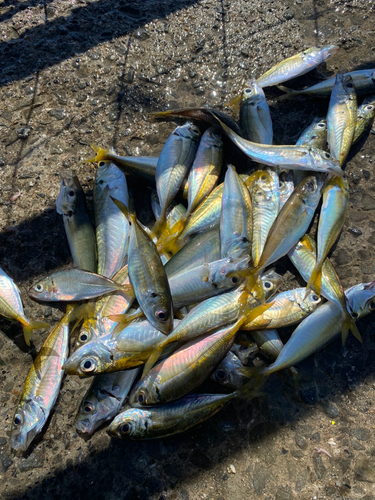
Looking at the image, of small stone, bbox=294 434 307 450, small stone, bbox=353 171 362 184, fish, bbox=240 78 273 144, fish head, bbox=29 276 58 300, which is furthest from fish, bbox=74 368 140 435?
small stone, bbox=353 171 362 184

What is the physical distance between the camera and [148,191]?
2.96 meters

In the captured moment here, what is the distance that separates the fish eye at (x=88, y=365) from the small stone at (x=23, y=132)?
2292mm

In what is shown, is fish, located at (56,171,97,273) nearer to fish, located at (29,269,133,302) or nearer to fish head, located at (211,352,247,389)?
fish, located at (29,269,133,302)

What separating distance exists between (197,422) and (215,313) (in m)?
0.67

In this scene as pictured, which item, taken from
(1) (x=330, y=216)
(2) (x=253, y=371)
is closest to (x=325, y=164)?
(1) (x=330, y=216)

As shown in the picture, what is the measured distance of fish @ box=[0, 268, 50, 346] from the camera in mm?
2393

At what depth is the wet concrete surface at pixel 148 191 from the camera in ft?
7.02

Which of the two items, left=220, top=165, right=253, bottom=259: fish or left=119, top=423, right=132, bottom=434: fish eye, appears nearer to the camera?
left=119, top=423, right=132, bottom=434: fish eye

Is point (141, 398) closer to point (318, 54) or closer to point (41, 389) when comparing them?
point (41, 389)

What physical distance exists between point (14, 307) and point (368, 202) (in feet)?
9.56

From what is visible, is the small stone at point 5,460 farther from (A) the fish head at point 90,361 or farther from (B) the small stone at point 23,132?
(B) the small stone at point 23,132

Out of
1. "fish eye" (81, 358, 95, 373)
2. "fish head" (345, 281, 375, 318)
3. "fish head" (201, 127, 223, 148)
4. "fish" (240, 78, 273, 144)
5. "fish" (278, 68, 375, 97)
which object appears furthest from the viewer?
"fish" (278, 68, 375, 97)

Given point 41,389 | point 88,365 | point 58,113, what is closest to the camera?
point 88,365

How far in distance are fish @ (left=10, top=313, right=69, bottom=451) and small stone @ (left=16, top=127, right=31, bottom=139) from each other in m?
1.87
